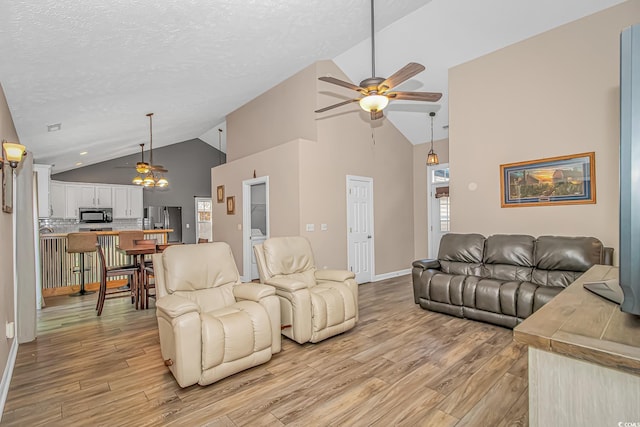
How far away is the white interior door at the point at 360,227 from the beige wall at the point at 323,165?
15 cm

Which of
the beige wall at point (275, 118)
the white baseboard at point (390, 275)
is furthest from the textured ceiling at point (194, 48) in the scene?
the white baseboard at point (390, 275)

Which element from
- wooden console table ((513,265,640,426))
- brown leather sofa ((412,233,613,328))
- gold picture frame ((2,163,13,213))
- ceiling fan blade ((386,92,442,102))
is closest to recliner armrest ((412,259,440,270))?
brown leather sofa ((412,233,613,328))

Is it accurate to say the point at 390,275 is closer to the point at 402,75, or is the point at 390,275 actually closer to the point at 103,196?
the point at 402,75

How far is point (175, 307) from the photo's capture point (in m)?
2.31

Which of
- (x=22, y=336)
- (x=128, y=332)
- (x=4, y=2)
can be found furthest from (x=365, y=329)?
(x=4, y=2)

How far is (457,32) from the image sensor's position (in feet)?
14.1

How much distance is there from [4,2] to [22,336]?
314 cm

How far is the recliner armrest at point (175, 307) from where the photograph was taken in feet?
7.50

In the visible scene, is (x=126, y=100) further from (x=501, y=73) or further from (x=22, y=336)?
(x=501, y=73)

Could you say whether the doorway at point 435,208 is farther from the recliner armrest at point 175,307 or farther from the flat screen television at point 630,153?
the flat screen television at point 630,153

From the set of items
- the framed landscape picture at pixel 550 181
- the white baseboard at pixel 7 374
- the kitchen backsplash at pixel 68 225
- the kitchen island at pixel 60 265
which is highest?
the framed landscape picture at pixel 550 181

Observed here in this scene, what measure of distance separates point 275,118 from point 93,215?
19.9 ft

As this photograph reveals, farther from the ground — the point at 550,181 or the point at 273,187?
the point at 273,187

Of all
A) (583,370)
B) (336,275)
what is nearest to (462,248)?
(336,275)
